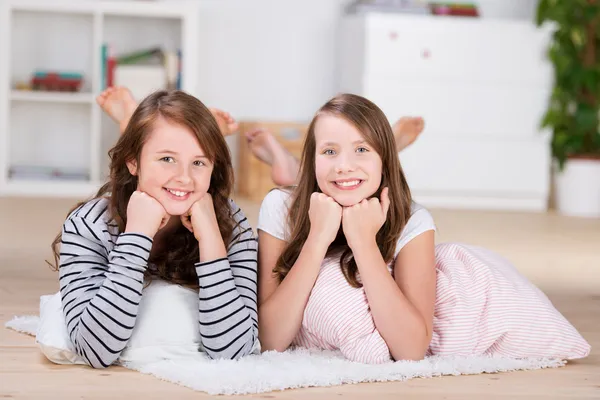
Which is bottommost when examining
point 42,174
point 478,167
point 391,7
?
point 42,174

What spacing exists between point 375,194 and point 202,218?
35cm

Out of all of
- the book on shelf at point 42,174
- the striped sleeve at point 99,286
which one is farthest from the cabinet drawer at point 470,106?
the striped sleeve at point 99,286

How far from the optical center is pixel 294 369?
1750 millimetres

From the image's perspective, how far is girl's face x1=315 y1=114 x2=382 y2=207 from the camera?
1.88 m

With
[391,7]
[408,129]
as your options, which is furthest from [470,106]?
[408,129]

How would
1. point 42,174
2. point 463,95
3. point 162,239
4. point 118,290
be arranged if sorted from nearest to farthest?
point 118,290 < point 162,239 < point 42,174 < point 463,95

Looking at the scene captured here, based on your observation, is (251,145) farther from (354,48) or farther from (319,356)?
(354,48)

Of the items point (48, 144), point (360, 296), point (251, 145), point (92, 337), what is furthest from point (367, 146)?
point (48, 144)

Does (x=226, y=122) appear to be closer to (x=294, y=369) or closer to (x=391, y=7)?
(x=294, y=369)

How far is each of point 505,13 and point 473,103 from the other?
79 cm

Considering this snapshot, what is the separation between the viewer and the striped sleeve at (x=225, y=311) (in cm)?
177

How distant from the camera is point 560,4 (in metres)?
5.33

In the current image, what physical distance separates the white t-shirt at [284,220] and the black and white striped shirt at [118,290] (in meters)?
0.09

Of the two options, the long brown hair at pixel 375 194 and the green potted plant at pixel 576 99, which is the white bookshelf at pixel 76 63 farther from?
the long brown hair at pixel 375 194
